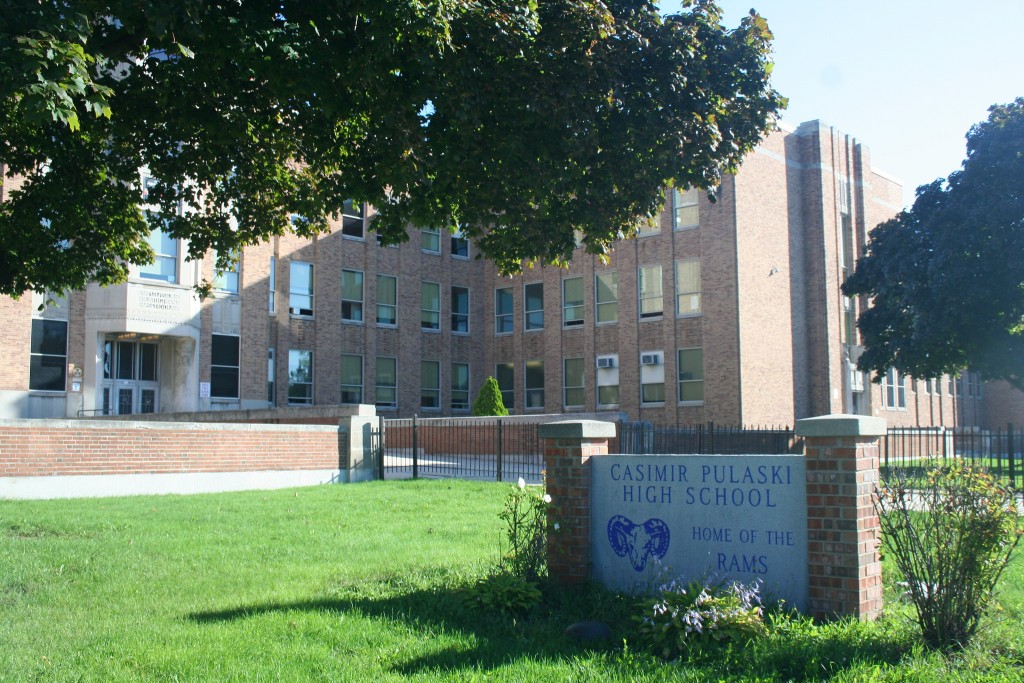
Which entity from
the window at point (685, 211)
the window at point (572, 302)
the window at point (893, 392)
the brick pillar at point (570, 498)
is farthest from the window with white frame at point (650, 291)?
the brick pillar at point (570, 498)

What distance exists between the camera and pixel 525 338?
39.6 metres

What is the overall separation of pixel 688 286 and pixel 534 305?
7.76 meters

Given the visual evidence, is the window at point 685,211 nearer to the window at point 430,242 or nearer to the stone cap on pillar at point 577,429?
the window at point 430,242

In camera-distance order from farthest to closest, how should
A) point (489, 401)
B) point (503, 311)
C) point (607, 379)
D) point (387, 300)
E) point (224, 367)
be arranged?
1. point (503, 311)
2. point (387, 300)
3. point (607, 379)
4. point (224, 367)
5. point (489, 401)

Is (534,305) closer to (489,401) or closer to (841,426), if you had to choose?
(489,401)

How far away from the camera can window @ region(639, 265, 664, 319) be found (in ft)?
116

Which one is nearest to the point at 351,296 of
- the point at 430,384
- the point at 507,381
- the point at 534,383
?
the point at 430,384

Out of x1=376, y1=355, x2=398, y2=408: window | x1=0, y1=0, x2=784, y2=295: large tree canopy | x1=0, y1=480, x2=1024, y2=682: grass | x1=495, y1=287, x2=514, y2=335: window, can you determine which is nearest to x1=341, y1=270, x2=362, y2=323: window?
x1=376, y1=355, x2=398, y2=408: window

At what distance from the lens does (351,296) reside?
3694cm

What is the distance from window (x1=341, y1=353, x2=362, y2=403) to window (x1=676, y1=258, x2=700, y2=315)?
12.7 m

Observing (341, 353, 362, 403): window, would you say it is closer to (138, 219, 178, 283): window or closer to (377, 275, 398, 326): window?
(377, 275, 398, 326): window

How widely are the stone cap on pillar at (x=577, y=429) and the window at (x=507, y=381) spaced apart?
31.3m

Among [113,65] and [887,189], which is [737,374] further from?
[113,65]

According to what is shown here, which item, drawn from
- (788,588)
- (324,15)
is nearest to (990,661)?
(788,588)
